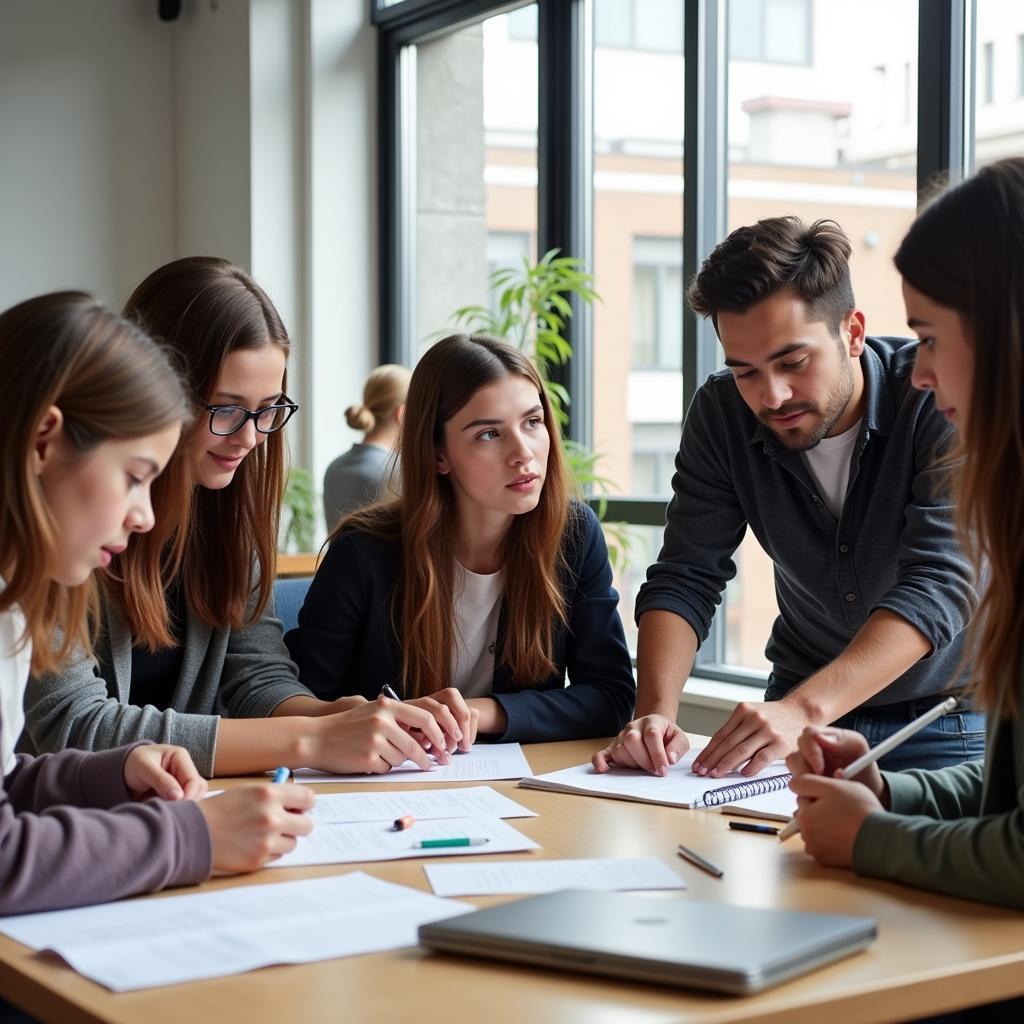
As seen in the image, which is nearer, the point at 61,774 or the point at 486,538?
the point at 61,774

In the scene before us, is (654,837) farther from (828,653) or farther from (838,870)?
(828,653)

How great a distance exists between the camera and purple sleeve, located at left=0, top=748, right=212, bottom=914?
4.23 ft

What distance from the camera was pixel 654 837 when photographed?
1.56 metres

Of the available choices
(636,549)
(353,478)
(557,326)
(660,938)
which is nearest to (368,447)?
(353,478)

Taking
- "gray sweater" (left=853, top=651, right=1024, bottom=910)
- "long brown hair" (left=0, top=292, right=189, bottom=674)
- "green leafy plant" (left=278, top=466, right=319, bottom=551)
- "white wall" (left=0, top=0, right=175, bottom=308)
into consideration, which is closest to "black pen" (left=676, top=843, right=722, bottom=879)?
"gray sweater" (left=853, top=651, right=1024, bottom=910)

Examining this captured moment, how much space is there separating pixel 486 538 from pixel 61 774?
103 cm

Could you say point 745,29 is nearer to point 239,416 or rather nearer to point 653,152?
point 653,152

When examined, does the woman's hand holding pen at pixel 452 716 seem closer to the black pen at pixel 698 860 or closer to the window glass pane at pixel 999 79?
the black pen at pixel 698 860

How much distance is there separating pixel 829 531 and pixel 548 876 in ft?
3.49

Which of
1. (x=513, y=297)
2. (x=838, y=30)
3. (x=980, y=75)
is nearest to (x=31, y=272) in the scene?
(x=513, y=297)

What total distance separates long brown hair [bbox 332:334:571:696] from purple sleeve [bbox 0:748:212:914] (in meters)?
0.97

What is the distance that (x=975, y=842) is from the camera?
131 centimetres

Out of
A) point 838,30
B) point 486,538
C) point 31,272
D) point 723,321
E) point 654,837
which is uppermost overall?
point 838,30

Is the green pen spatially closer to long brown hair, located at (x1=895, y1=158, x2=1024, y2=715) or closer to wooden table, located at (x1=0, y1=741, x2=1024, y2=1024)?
wooden table, located at (x1=0, y1=741, x2=1024, y2=1024)
